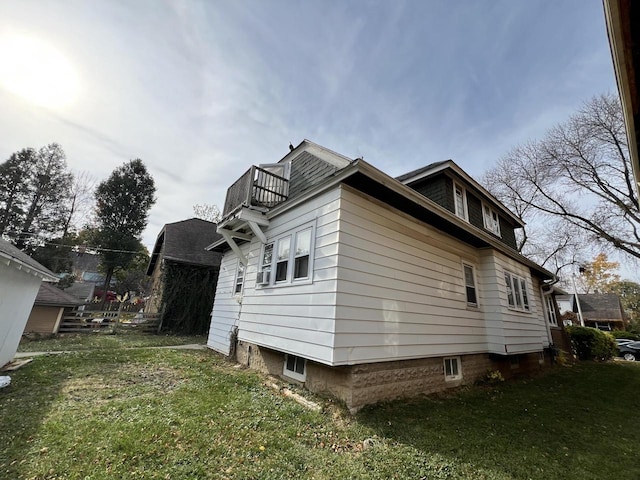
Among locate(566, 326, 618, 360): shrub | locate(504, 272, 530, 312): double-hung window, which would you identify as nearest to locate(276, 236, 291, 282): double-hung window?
locate(504, 272, 530, 312): double-hung window

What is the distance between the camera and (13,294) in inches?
248

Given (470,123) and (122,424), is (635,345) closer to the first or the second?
(470,123)

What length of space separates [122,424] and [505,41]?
38.9 feet

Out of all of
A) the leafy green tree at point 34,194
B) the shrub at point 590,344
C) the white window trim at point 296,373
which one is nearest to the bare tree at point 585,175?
the shrub at point 590,344

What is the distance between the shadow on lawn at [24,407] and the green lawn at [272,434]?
0.06 ft

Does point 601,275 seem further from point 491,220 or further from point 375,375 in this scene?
point 375,375

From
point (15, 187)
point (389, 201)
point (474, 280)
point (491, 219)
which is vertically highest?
point (15, 187)

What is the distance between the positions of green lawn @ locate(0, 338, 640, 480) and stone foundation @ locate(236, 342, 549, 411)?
26 cm

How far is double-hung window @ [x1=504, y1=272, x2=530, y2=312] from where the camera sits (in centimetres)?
873

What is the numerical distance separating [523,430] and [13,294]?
10985 millimetres

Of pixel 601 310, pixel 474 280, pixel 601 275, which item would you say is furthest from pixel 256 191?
pixel 601 275

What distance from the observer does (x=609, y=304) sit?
34.3m

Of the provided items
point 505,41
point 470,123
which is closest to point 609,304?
point 470,123

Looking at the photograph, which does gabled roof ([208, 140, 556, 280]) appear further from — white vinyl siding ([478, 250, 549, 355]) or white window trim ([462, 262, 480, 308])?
white window trim ([462, 262, 480, 308])
